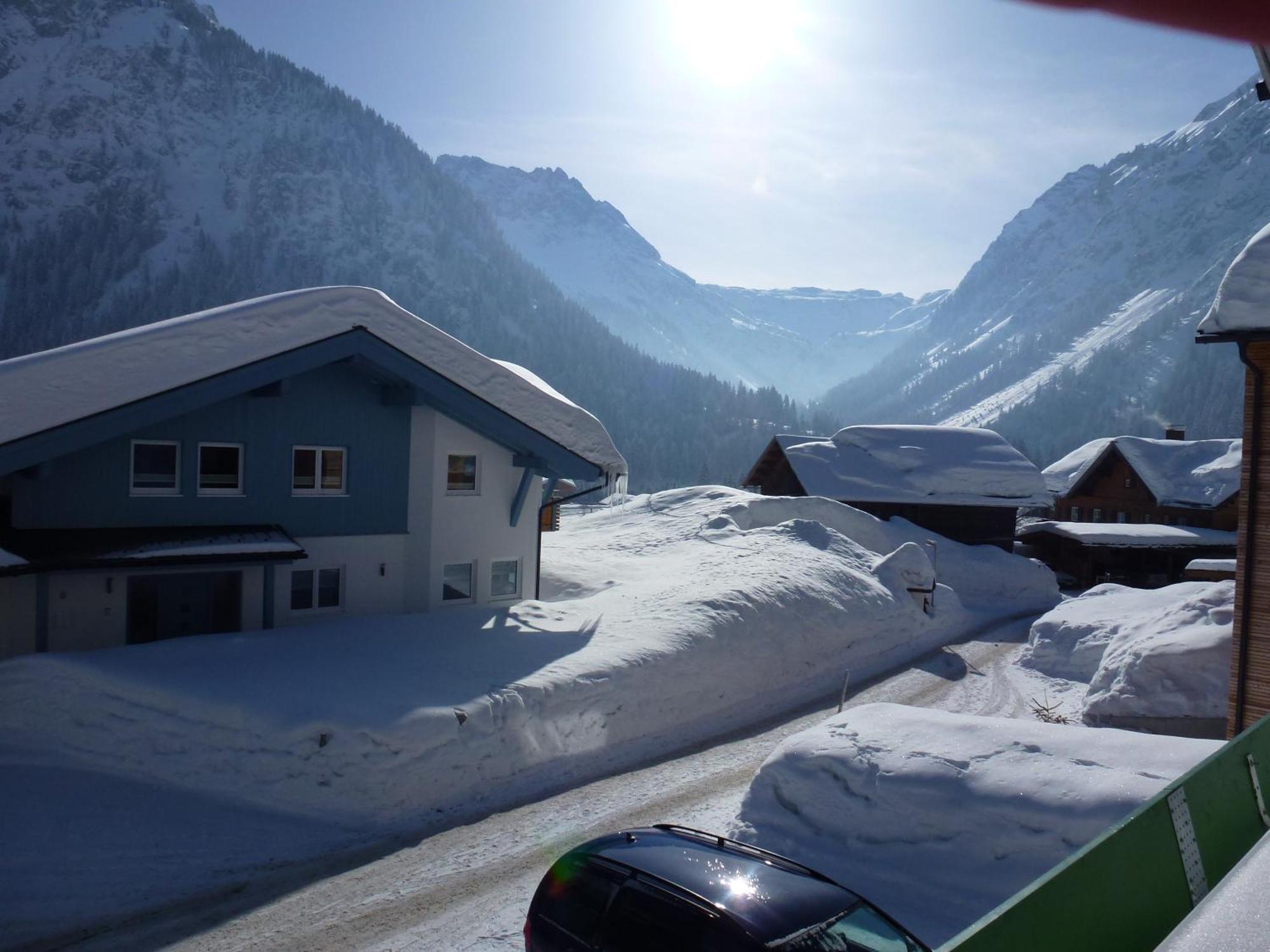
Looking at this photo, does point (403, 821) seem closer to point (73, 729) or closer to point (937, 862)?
point (73, 729)

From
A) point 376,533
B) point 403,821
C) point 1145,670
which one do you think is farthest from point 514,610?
point 1145,670

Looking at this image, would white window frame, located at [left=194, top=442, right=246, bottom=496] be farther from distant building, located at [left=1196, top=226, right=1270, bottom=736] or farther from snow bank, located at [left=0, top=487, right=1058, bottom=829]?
distant building, located at [left=1196, top=226, right=1270, bottom=736]

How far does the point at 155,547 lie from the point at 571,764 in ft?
27.2

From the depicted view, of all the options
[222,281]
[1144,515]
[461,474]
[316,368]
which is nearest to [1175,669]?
[461,474]

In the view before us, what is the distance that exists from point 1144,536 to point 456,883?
3974 centimetres

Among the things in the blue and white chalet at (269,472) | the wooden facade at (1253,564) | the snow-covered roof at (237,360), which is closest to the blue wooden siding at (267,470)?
the blue and white chalet at (269,472)

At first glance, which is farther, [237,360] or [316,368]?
[316,368]

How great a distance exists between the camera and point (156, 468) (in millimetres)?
16391

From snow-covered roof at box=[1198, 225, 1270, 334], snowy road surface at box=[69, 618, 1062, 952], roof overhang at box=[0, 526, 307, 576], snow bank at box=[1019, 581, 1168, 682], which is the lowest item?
snowy road surface at box=[69, 618, 1062, 952]

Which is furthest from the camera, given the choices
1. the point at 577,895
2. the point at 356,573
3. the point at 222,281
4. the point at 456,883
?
the point at 222,281

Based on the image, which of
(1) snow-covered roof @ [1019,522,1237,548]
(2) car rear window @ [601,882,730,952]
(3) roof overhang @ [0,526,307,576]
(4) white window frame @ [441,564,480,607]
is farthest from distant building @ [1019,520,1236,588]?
(2) car rear window @ [601,882,730,952]

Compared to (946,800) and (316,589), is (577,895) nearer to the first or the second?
(946,800)

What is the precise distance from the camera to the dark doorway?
1583 cm

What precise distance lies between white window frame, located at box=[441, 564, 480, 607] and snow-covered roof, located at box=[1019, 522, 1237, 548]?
103ft
